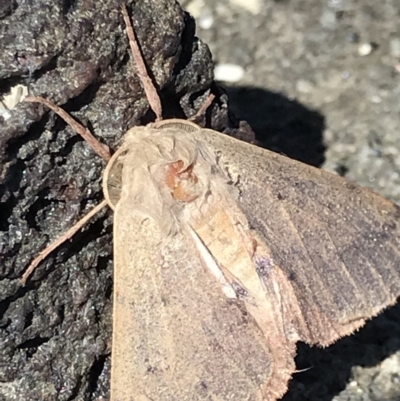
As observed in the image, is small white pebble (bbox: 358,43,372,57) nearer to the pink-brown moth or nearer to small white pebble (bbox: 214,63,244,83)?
small white pebble (bbox: 214,63,244,83)

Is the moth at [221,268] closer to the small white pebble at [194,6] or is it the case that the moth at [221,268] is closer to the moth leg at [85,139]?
the moth leg at [85,139]

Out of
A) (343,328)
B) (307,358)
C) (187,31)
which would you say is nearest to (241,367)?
(343,328)

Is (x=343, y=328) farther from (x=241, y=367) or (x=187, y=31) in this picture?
(x=187, y=31)

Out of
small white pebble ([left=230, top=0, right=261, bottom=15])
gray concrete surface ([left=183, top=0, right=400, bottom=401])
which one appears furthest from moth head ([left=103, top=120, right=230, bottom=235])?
small white pebble ([left=230, top=0, right=261, bottom=15])

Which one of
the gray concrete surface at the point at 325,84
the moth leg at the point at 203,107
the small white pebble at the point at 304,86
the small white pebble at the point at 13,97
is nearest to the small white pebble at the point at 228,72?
the gray concrete surface at the point at 325,84

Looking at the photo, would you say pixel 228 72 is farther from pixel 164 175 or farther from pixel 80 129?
pixel 80 129

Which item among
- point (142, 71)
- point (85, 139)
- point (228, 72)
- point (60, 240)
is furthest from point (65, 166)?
point (228, 72)

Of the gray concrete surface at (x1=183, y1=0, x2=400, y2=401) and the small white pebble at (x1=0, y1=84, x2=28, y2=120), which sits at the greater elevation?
the small white pebble at (x1=0, y1=84, x2=28, y2=120)
